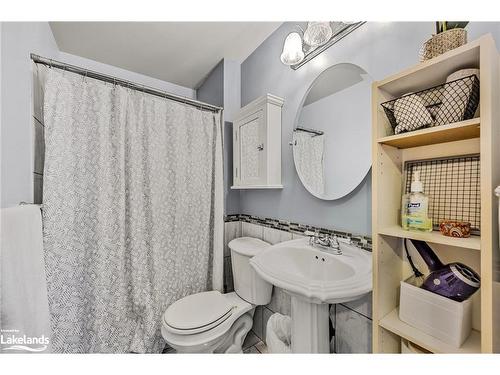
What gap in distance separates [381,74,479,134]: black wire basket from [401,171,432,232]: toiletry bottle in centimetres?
17

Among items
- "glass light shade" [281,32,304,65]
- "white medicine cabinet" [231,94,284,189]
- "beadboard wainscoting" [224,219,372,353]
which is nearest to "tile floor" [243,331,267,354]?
"beadboard wainscoting" [224,219,372,353]

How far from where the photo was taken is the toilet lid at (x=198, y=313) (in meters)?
1.02

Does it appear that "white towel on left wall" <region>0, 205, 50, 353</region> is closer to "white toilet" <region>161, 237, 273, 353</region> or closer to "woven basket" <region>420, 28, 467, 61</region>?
"white toilet" <region>161, 237, 273, 353</region>

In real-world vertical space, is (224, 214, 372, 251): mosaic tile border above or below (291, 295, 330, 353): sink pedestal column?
above

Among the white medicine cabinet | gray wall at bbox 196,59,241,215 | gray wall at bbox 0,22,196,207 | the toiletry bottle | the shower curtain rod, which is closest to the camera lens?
the toiletry bottle

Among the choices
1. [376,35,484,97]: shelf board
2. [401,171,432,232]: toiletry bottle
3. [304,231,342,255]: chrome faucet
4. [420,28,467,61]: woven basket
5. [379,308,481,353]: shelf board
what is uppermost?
[420,28,467,61]: woven basket

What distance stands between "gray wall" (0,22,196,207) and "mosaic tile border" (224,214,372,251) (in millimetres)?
1091

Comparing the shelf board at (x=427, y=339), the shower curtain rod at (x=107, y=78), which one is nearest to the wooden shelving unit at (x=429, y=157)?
the shelf board at (x=427, y=339)

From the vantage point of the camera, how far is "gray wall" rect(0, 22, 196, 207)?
0.73m

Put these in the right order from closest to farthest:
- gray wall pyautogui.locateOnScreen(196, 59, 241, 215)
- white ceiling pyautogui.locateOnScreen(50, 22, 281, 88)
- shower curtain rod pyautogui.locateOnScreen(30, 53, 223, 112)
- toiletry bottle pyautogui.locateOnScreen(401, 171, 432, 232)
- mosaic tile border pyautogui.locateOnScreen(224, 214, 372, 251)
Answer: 1. toiletry bottle pyautogui.locateOnScreen(401, 171, 432, 232)
2. mosaic tile border pyautogui.locateOnScreen(224, 214, 372, 251)
3. shower curtain rod pyautogui.locateOnScreen(30, 53, 223, 112)
4. white ceiling pyautogui.locateOnScreen(50, 22, 281, 88)
5. gray wall pyautogui.locateOnScreen(196, 59, 241, 215)

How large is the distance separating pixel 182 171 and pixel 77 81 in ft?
2.23

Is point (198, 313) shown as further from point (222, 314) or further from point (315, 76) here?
point (315, 76)

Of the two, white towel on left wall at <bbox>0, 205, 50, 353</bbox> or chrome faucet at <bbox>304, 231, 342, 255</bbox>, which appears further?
chrome faucet at <bbox>304, 231, 342, 255</bbox>

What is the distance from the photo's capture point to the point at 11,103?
0.76 m
